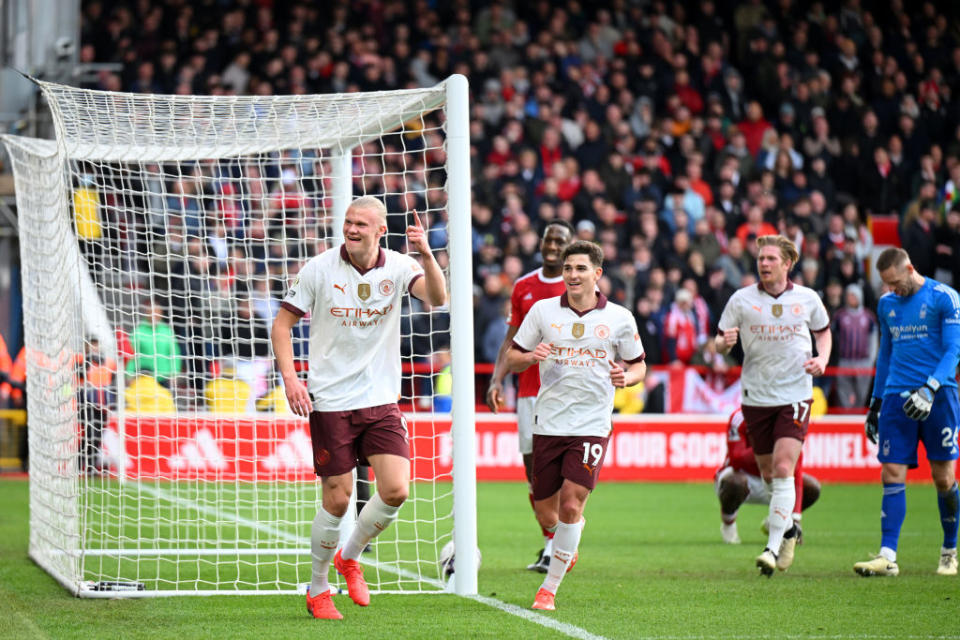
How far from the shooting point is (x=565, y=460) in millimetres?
7250

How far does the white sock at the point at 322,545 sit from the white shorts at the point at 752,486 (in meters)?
4.90

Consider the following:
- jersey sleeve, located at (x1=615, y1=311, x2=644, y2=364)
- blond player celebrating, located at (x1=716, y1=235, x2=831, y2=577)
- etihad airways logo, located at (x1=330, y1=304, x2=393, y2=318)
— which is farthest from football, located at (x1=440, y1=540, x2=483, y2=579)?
blond player celebrating, located at (x1=716, y1=235, x2=831, y2=577)

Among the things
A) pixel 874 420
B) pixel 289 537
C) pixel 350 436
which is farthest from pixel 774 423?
pixel 289 537

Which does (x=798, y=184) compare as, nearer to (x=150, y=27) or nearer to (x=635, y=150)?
(x=635, y=150)

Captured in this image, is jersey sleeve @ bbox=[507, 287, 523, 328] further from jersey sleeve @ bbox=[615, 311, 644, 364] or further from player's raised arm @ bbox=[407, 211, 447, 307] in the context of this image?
player's raised arm @ bbox=[407, 211, 447, 307]

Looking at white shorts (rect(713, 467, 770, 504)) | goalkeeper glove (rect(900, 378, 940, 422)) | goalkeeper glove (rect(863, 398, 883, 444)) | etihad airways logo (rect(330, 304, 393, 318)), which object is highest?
etihad airways logo (rect(330, 304, 393, 318))

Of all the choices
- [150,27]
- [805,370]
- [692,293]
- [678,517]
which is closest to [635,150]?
[692,293]

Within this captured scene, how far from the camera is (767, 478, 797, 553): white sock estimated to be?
8719mm

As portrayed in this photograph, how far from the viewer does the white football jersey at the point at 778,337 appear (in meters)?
8.99

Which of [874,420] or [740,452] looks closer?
[874,420]

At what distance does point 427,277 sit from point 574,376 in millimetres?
1071

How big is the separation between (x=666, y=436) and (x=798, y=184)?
5.83 m

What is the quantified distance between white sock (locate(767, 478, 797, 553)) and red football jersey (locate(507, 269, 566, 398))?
176 centimetres

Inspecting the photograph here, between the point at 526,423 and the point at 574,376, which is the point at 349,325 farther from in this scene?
the point at 526,423
